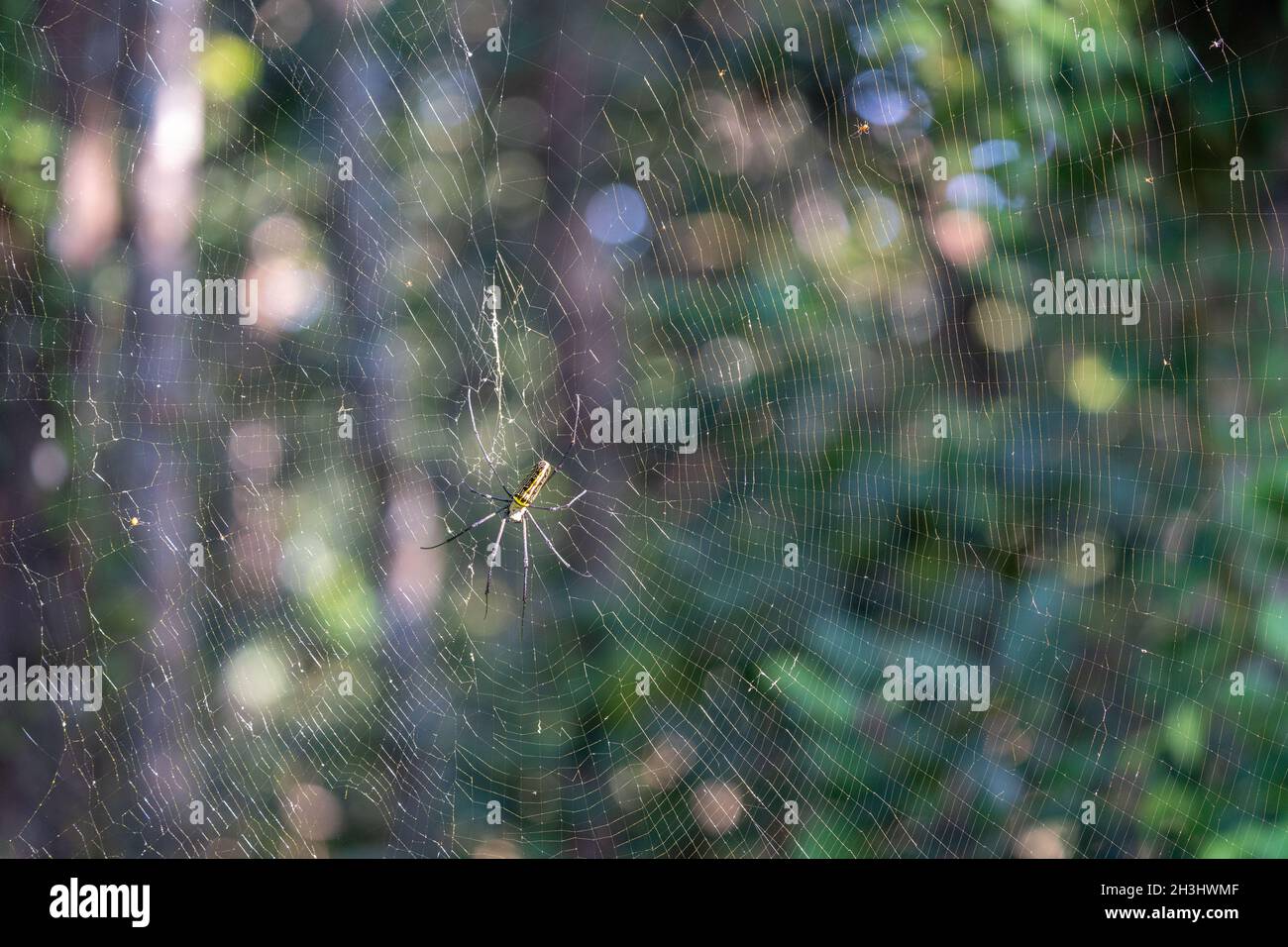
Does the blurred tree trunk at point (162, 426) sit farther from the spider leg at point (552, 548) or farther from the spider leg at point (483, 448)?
the spider leg at point (552, 548)

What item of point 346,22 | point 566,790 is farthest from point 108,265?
point 566,790

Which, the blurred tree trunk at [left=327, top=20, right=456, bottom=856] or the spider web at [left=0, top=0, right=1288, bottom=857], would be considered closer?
the spider web at [left=0, top=0, right=1288, bottom=857]

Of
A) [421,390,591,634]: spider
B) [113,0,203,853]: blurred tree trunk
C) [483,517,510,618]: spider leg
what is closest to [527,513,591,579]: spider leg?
[421,390,591,634]: spider

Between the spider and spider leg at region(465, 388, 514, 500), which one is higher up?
spider leg at region(465, 388, 514, 500)

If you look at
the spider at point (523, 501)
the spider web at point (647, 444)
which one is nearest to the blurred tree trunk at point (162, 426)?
the spider web at point (647, 444)

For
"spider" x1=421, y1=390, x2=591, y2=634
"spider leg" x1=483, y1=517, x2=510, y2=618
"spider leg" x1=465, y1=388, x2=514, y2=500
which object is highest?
"spider leg" x1=465, y1=388, x2=514, y2=500

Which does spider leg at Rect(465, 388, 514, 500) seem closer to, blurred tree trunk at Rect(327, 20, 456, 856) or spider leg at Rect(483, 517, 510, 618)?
spider leg at Rect(483, 517, 510, 618)

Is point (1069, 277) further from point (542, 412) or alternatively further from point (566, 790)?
point (566, 790)

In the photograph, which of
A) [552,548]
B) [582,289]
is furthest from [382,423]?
[582,289]
